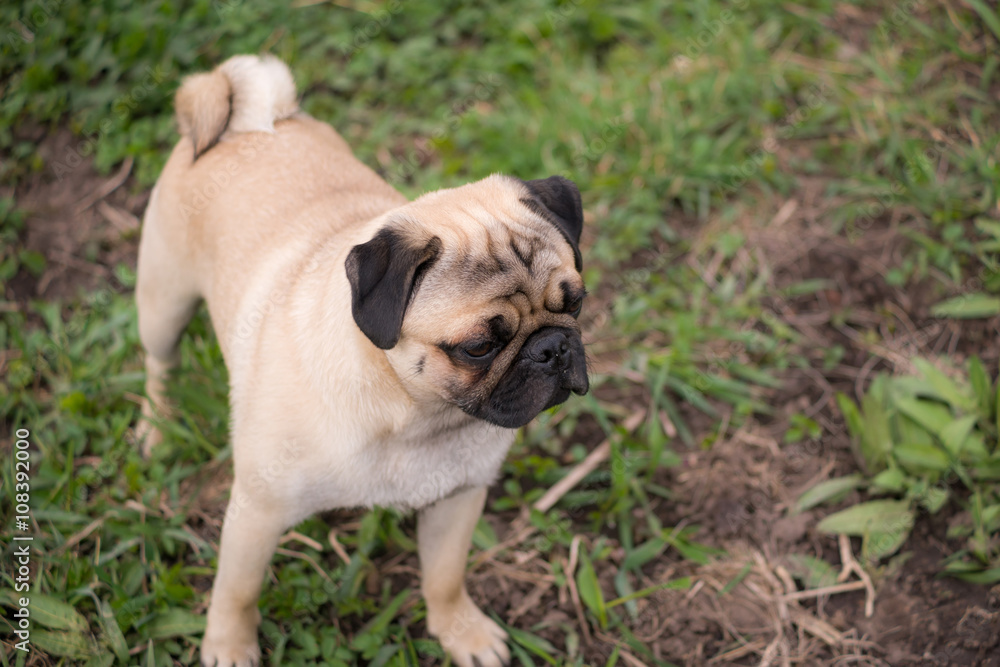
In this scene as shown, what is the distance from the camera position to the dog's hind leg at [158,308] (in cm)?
409

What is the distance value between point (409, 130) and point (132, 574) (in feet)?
13.8

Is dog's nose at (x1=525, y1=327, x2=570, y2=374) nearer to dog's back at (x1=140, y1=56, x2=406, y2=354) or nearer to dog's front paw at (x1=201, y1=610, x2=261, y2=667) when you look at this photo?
dog's back at (x1=140, y1=56, x2=406, y2=354)

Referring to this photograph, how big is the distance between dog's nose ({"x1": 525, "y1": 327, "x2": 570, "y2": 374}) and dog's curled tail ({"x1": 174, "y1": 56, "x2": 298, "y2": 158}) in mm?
2085

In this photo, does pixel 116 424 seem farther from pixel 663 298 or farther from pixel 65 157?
pixel 663 298

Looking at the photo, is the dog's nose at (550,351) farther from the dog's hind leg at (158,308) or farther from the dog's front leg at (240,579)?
the dog's hind leg at (158,308)

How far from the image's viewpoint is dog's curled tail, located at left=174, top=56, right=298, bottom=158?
3951 mm

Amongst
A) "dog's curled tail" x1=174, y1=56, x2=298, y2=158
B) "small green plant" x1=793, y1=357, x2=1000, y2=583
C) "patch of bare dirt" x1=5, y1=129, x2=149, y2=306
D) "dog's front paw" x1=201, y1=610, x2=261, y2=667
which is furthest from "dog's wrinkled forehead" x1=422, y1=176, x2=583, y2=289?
"patch of bare dirt" x1=5, y1=129, x2=149, y2=306

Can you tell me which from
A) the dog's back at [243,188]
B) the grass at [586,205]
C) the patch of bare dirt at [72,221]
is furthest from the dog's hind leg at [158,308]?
the patch of bare dirt at [72,221]

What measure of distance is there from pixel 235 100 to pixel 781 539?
3.94 meters

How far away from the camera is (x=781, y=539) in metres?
4.26

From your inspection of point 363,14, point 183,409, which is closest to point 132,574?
point 183,409

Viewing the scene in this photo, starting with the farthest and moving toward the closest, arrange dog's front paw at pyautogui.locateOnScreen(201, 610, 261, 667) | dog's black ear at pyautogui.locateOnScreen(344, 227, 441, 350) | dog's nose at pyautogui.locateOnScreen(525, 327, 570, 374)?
1. dog's front paw at pyautogui.locateOnScreen(201, 610, 261, 667)
2. dog's nose at pyautogui.locateOnScreen(525, 327, 570, 374)
3. dog's black ear at pyautogui.locateOnScreen(344, 227, 441, 350)

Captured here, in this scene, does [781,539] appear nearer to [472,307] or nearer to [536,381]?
[536,381]

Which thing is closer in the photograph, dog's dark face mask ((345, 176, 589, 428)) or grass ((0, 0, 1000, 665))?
dog's dark face mask ((345, 176, 589, 428))
